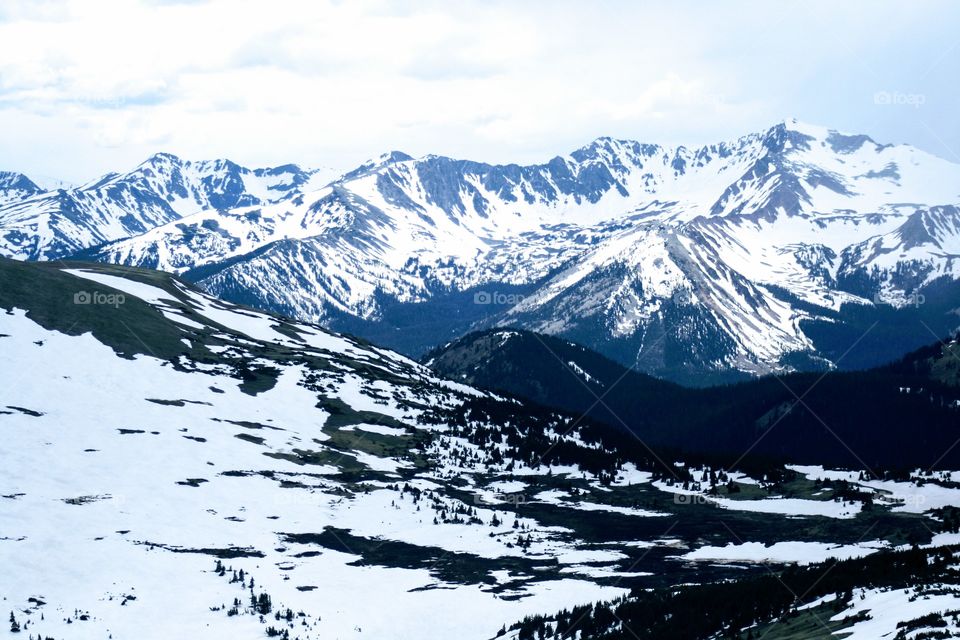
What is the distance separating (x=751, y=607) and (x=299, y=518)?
252ft

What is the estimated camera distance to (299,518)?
139125 mm

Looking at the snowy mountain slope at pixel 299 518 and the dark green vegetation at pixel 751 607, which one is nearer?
the dark green vegetation at pixel 751 607

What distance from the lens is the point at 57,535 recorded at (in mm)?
111250

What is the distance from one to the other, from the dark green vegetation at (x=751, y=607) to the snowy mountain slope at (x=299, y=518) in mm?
9302

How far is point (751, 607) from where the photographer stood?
7819 cm

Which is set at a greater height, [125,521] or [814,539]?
[125,521]

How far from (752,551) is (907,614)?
7789 centimetres

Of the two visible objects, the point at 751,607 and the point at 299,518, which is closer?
the point at 751,607

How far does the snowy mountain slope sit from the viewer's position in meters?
98.6

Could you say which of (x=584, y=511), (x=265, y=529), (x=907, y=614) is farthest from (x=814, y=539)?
(x=907, y=614)

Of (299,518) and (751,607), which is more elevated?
(751,607)

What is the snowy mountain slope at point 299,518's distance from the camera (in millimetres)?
98562

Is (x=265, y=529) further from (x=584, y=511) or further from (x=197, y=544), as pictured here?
(x=584, y=511)

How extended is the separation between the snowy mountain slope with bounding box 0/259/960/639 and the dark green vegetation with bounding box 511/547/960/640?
9302mm
